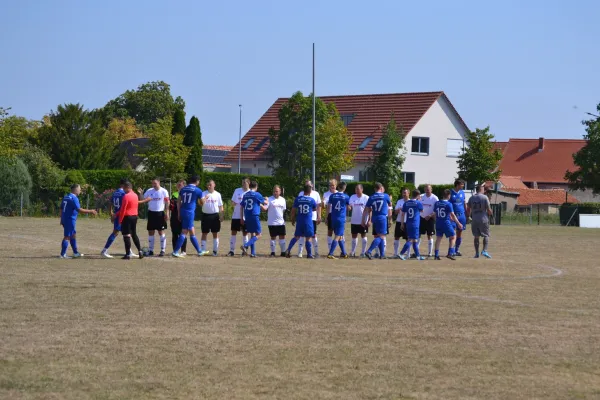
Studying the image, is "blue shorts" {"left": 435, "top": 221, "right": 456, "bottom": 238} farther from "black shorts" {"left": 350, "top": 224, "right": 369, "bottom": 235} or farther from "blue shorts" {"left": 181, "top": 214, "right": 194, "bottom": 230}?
"blue shorts" {"left": 181, "top": 214, "right": 194, "bottom": 230}

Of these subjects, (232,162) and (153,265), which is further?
(232,162)

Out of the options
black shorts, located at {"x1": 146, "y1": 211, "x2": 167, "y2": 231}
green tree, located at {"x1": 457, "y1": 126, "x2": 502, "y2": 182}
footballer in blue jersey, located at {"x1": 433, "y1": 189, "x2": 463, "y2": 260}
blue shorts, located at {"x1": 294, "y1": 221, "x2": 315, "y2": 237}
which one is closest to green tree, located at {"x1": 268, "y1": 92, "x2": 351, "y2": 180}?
green tree, located at {"x1": 457, "y1": 126, "x2": 502, "y2": 182}

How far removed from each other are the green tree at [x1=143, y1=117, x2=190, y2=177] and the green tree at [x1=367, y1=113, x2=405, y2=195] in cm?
1301

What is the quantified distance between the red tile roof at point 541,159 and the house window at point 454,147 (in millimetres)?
27307

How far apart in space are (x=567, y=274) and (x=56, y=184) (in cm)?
3801

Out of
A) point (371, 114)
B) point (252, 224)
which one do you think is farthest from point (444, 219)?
point (371, 114)

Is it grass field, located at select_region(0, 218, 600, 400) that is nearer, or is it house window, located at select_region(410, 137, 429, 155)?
grass field, located at select_region(0, 218, 600, 400)

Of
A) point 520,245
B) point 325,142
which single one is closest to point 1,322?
point 520,245

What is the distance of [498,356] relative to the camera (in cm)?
1052

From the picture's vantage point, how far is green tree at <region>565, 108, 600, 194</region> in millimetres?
78000

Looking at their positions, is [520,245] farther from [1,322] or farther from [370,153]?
[370,153]

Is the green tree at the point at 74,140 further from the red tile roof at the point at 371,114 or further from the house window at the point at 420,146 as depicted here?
the house window at the point at 420,146

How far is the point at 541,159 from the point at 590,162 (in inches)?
1202

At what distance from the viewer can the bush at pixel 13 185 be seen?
52844mm
